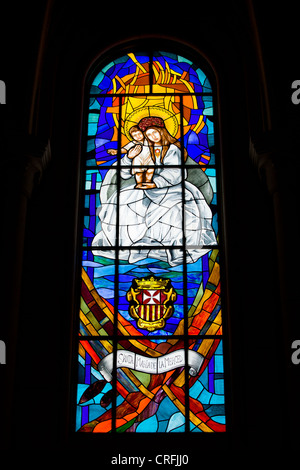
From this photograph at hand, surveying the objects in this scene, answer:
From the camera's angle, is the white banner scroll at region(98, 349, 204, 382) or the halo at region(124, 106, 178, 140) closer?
the white banner scroll at region(98, 349, 204, 382)

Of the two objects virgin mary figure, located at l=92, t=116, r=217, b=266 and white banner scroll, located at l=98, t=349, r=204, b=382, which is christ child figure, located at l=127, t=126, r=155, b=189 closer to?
virgin mary figure, located at l=92, t=116, r=217, b=266

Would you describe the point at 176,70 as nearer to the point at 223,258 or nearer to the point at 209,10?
the point at 209,10

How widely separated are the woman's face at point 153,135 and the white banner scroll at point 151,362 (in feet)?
7.48

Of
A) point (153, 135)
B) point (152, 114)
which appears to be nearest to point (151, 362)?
point (153, 135)

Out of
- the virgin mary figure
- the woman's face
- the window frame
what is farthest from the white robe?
the woman's face

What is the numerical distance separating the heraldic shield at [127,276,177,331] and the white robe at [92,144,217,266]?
26cm

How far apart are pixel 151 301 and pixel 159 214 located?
0.91 meters

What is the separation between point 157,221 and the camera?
745cm

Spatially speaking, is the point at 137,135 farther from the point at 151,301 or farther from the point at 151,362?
the point at 151,362

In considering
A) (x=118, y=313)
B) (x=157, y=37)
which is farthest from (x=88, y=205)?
(x=157, y=37)

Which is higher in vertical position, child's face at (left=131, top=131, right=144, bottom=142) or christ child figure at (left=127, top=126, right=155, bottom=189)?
child's face at (left=131, top=131, right=144, bottom=142)

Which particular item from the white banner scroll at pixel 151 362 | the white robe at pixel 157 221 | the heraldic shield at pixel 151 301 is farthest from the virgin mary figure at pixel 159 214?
the white banner scroll at pixel 151 362

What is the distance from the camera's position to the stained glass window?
6.73 m
